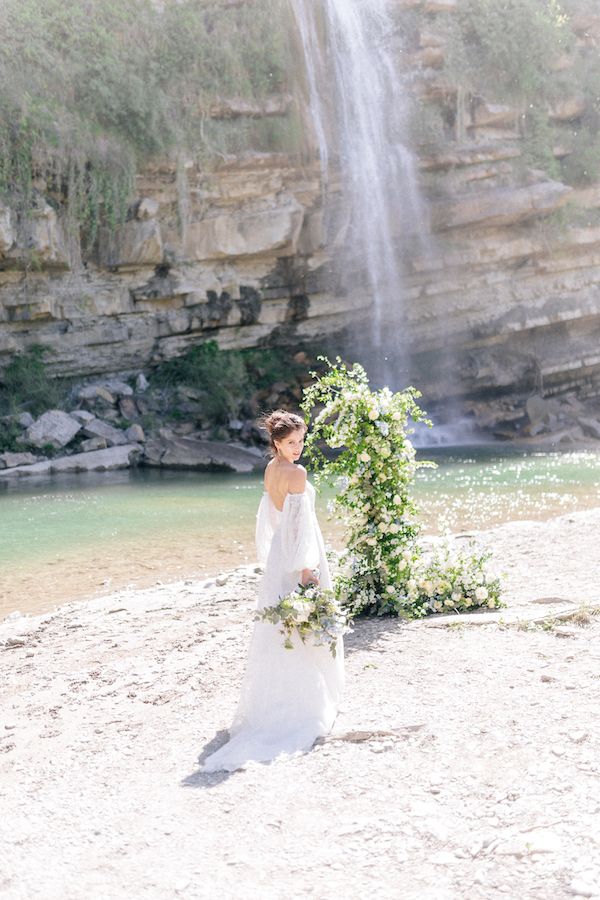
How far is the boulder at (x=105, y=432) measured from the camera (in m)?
20.9

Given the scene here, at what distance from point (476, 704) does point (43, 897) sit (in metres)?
2.29

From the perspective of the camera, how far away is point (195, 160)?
72.2 feet

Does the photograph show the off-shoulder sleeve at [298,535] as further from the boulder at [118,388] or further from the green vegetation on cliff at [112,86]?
the boulder at [118,388]

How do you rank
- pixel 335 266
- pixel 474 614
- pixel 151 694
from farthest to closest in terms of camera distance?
pixel 335 266 < pixel 474 614 < pixel 151 694

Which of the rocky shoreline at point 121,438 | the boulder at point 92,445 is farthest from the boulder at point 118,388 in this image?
the boulder at point 92,445

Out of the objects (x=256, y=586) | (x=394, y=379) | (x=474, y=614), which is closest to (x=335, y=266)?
(x=394, y=379)

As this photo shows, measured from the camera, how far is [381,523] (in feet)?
22.1

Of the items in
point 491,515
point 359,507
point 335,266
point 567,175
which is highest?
point 567,175

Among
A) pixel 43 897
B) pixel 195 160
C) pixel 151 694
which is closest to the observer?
pixel 43 897

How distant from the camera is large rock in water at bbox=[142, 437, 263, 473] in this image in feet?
64.6

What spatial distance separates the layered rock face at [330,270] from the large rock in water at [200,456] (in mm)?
3553

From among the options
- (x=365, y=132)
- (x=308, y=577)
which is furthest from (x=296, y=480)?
(x=365, y=132)

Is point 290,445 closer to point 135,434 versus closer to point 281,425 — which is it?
point 281,425

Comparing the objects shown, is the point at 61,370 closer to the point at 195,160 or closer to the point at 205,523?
the point at 195,160
